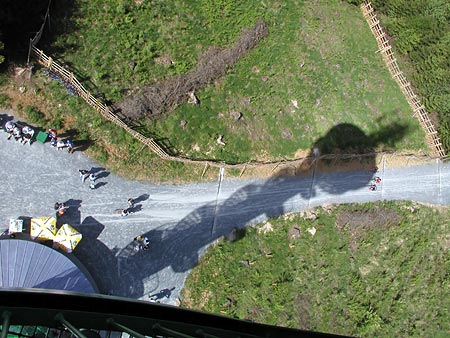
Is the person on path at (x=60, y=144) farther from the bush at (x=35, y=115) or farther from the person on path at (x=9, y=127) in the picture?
the person on path at (x=9, y=127)

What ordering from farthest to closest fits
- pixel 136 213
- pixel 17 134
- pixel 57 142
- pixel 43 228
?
pixel 136 213
pixel 57 142
pixel 17 134
pixel 43 228

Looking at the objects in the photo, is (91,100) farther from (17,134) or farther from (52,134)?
(17,134)

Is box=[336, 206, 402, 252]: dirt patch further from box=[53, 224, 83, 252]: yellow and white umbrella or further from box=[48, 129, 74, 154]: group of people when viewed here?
box=[48, 129, 74, 154]: group of people

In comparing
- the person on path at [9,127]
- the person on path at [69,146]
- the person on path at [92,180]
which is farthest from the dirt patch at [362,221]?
the person on path at [9,127]

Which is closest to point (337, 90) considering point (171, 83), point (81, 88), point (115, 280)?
point (171, 83)

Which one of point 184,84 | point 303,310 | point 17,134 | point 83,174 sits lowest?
point 303,310

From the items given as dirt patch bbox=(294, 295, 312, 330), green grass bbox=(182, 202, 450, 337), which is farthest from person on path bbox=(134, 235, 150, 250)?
dirt patch bbox=(294, 295, 312, 330)

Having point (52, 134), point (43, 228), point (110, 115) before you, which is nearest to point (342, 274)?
point (110, 115)
